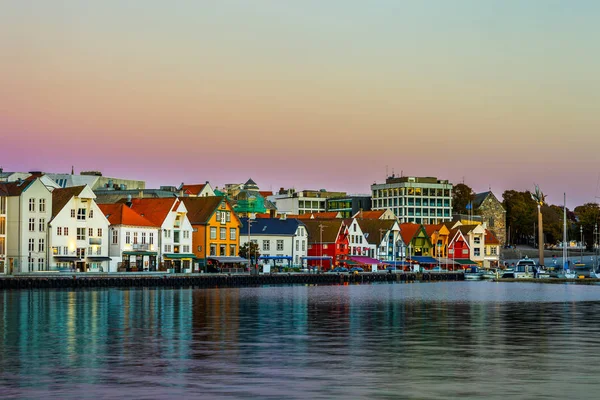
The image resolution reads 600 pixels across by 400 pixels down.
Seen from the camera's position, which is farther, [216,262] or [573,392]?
[216,262]

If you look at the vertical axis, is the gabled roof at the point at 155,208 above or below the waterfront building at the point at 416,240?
above

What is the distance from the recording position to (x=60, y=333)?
46.3 metres

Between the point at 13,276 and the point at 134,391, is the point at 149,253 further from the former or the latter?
the point at 134,391

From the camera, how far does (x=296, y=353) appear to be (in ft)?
125

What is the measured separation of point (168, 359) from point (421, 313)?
31.3 metres

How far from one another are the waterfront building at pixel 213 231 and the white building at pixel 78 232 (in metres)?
20.4

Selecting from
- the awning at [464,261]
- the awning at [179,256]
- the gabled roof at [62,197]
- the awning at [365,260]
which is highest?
the gabled roof at [62,197]

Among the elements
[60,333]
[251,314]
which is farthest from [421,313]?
[60,333]

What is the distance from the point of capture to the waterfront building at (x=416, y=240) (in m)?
193

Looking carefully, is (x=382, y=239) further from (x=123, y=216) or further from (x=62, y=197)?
(x=62, y=197)

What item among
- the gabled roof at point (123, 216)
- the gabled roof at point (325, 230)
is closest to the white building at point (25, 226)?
the gabled roof at point (123, 216)

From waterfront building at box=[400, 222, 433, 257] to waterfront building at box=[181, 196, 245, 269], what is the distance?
53.7 m

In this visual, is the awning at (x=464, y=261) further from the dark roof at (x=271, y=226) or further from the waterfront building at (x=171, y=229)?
the waterfront building at (x=171, y=229)

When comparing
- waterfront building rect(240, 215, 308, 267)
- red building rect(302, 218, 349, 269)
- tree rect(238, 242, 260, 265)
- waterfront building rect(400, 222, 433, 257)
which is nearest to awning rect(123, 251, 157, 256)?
tree rect(238, 242, 260, 265)
